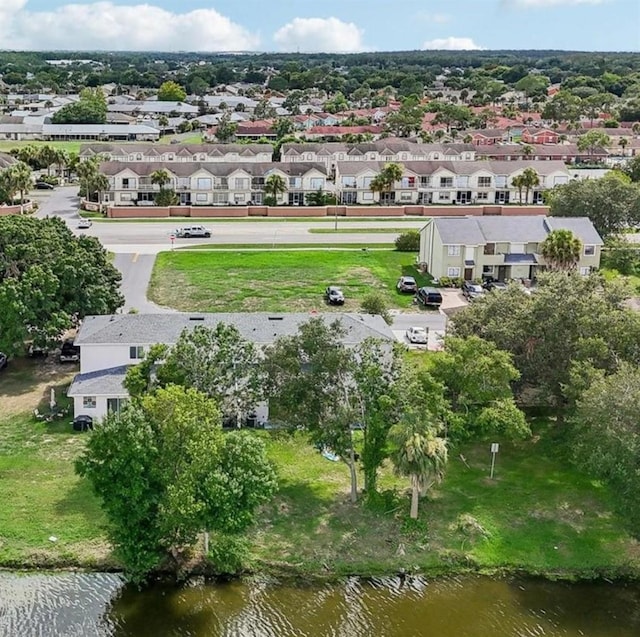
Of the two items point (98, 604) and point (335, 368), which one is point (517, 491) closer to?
point (335, 368)

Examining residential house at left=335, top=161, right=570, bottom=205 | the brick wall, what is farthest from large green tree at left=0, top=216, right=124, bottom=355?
residential house at left=335, top=161, right=570, bottom=205

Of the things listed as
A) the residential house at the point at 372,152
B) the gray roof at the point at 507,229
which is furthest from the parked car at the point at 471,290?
the residential house at the point at 372,152

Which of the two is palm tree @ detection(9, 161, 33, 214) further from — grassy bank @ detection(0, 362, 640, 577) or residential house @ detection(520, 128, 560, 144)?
residential house @ detection(520, 128, 560, 144)

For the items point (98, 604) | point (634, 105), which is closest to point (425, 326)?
point (98, 604)

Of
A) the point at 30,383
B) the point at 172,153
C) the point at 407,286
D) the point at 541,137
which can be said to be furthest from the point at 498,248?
the point at 541,137

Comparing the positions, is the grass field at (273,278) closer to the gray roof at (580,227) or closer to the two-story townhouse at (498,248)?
the two-story townhouse at (498,248)

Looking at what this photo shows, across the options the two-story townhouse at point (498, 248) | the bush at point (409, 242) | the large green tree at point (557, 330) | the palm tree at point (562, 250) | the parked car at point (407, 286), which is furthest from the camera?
the bush at point (409, 242)
